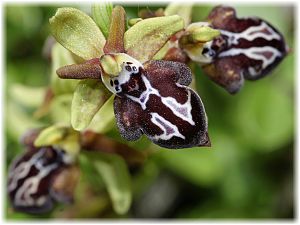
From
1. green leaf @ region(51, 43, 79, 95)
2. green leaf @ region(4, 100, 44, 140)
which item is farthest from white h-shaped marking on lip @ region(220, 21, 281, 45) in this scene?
Result: green leaf @ region(4, 100, 44, 140)

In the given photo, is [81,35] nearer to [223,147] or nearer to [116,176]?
[116,176]

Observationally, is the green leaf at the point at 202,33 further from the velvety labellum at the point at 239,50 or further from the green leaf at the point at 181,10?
the green leaf at the point at 181,10

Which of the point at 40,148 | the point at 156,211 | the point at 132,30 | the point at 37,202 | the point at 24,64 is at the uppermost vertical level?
the point at 132,30

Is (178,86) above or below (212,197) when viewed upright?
above

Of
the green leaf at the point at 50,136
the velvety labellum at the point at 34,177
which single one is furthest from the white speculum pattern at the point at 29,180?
the green leaf at the point at 50,136

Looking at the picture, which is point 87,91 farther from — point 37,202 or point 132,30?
point 37,202

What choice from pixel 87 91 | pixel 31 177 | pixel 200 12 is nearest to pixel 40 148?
pixel 31 177

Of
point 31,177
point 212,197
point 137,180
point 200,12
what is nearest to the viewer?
point 31,177

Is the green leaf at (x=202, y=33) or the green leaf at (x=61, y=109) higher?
the green leaf at (x=202, y=33)
